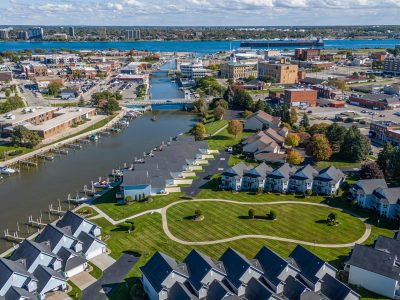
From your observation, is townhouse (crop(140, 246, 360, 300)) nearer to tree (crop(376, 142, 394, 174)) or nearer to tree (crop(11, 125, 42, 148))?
tree (crop(376, 142, 394, 174))

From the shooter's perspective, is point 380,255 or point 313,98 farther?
point 313,98

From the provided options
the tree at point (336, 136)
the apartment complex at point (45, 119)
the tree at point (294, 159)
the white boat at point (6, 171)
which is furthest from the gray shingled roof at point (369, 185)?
the apartment complex at point (45, 119)

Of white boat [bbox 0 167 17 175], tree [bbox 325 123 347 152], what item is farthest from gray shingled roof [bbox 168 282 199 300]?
tree [bbox 325 123 347 152]

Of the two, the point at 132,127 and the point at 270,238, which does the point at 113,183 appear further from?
the point at 132,127

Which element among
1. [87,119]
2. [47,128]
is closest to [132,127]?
[87,119]

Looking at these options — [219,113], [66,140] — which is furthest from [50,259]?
[219,113]

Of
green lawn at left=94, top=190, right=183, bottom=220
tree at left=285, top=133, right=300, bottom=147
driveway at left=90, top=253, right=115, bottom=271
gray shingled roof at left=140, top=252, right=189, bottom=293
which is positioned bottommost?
driveway at left=90, top=253, right=115, bottom=271
